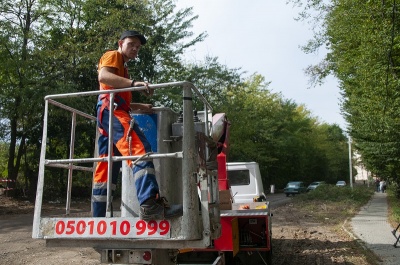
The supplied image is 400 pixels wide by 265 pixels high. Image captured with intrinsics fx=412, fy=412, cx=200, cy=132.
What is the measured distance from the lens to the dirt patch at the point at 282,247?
30.8ft

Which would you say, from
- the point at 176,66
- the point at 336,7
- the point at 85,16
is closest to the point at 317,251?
the point at 336,7

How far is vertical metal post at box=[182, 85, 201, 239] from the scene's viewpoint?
340cm

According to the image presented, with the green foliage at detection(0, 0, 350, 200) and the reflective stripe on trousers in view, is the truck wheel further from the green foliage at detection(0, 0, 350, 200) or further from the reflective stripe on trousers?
the green foliage at detection(0, 0, 350, 200)

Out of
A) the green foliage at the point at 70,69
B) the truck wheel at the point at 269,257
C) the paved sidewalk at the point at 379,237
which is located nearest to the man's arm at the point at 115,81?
the truck wheel at the point at 269,257

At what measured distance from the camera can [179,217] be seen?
3.43 metres

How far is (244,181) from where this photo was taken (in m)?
10.9

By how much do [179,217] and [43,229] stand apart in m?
1.32

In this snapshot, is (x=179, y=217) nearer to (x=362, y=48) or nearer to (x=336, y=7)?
(x=362, y=48)

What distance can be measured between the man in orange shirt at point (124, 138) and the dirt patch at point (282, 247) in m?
5.40

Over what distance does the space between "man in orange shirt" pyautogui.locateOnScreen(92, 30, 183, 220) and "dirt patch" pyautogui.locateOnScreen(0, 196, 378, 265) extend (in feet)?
17.7

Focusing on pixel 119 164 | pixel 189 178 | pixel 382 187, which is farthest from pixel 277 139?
pixel 189 178

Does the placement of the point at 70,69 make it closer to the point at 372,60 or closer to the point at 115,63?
the point at 372,60

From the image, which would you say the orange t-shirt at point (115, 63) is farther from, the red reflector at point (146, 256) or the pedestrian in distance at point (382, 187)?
the pedestrian in distance at point (382, 187)

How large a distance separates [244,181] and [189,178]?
7588mm
